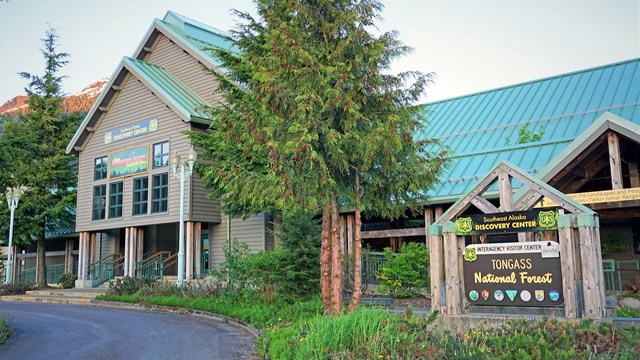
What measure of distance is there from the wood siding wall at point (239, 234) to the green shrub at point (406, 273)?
7.41 m

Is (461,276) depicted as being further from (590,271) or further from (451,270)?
(590,271)

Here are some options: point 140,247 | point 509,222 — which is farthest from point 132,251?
point 509,222

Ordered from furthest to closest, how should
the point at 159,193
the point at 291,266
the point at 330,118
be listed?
1. the point at 159,193
2. the point at 291,266
3. the point at 330,118

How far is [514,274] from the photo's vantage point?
32.1 ft

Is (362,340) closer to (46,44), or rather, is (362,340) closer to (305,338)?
(305,338)

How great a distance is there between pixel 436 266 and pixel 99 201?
2193 cm

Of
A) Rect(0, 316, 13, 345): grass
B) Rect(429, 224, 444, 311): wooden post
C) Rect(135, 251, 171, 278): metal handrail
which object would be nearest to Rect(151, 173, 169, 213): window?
Rect(135, 251, 171, 278): metal handrail

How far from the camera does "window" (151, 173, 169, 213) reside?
24578mm

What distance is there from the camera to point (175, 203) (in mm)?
23938

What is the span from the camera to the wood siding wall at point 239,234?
23.1 meters

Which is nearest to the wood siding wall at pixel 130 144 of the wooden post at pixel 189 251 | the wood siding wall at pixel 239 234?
the wooden post at pixel 189 251

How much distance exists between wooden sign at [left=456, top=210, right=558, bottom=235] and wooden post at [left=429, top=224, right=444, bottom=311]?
433mm

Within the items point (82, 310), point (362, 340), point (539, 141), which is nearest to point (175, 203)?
point (82, 310)

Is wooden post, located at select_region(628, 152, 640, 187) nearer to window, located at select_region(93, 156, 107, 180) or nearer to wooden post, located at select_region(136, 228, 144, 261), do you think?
wooden post, located at select_region(136, 228, 144, 261)
